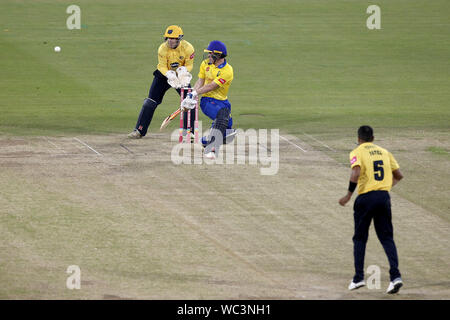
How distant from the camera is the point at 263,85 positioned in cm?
2644

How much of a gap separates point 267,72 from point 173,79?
37.0ft

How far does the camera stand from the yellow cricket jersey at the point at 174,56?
17656mm

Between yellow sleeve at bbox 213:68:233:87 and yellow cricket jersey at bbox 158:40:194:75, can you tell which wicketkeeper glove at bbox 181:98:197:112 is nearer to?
yellow sleeve at bbox 213:68:233:87

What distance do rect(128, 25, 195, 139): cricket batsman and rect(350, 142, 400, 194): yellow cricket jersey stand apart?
7.69 m

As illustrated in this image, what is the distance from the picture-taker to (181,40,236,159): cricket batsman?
16.2 metres

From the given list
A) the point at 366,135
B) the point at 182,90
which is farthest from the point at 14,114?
the point at 366,135

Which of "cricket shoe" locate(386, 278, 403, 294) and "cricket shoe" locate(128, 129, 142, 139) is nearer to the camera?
"cricket shoe" locate(386, 278, 403, 294)

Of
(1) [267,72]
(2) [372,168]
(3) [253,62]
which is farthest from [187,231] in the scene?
(3) [253,62]

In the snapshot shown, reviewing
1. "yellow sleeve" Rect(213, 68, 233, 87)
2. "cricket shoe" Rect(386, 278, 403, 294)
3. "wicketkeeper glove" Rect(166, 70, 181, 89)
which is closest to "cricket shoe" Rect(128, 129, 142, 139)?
"wicketkeeper glove" Rect(166, 70, 181, 89)

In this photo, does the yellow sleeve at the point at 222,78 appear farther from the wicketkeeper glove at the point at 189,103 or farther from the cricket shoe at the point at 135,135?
the cricket shoe at the point at 135,135

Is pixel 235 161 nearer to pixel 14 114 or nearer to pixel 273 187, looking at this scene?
pixel 273 187

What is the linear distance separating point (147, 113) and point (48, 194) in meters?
4.59

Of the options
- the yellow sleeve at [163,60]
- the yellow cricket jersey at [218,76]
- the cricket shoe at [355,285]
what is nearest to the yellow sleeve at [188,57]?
the yellow sleeve at [163,60]

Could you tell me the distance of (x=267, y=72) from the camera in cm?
2830
